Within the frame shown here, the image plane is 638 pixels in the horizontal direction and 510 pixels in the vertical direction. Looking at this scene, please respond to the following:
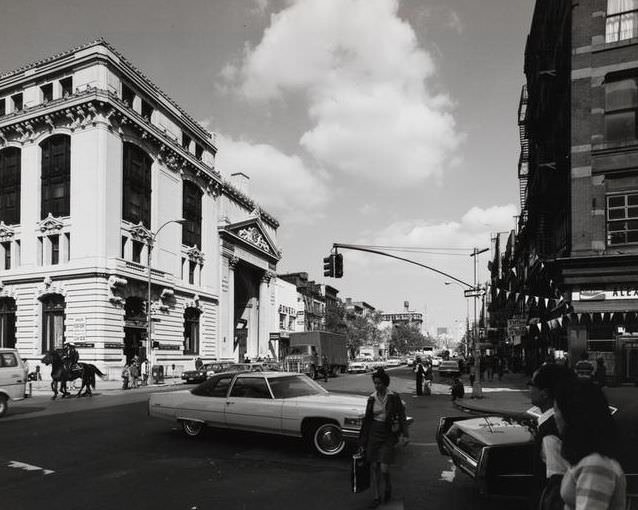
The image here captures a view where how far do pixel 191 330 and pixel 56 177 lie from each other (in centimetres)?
1724

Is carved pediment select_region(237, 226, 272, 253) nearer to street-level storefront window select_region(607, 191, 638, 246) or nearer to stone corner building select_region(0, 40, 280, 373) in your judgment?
stone corner building select_region(0, 40, 280, 373)

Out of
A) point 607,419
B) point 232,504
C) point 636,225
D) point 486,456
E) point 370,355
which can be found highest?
point 636,225

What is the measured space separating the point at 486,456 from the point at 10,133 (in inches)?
1706

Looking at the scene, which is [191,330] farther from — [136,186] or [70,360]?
[70,360]

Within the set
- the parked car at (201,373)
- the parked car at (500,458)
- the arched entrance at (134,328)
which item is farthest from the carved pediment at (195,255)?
the parked car at (500,458)

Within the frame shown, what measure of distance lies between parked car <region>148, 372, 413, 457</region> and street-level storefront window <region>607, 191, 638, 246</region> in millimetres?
14898

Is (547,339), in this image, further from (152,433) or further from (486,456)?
(486,456)

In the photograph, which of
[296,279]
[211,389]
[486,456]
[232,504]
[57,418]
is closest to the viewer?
[486,456]

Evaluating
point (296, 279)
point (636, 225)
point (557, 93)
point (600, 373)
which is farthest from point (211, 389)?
point (296, 279)

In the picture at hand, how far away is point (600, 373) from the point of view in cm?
1834

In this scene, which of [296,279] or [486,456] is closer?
[486,456]

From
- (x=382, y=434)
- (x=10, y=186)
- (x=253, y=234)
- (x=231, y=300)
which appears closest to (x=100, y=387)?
(x=10, y=186)

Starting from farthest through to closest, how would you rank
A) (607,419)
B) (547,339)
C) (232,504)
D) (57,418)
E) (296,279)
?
(296,279) → (547,339) → (57,418) → (232,504) → (607,419)

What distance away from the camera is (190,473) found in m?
8.24
